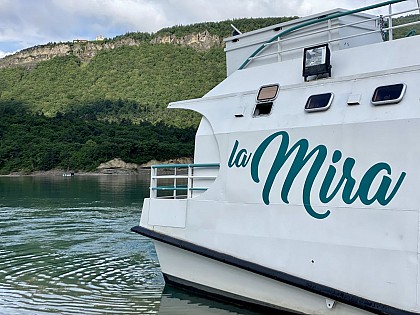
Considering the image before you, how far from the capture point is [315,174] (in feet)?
21.3

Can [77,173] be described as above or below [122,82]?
below

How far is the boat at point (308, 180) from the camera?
229 inches

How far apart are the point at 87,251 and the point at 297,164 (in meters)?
7.63

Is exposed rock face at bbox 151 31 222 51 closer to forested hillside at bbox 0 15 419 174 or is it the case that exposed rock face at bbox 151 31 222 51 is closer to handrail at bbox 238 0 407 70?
forested hillside at bbox 0 15 419 174

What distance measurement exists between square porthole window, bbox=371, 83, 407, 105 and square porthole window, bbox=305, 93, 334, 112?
0.56m

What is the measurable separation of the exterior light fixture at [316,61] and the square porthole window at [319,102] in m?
0.31

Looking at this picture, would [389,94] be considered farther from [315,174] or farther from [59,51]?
[59,51]

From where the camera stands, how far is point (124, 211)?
77.7 feet

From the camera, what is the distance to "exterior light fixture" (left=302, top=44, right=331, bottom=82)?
6746 millimetres

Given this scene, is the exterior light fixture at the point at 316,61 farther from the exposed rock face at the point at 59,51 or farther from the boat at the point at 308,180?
the exposed rock face at the point at 59,51

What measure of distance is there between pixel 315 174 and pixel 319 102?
867mm

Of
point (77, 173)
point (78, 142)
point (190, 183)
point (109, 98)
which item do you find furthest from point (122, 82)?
point (190, 183)

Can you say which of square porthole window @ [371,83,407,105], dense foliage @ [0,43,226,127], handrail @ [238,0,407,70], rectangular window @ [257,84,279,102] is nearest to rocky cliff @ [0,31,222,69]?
dense foliage @ [0,43,226,127]

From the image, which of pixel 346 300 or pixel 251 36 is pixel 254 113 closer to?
pixel 251 36
